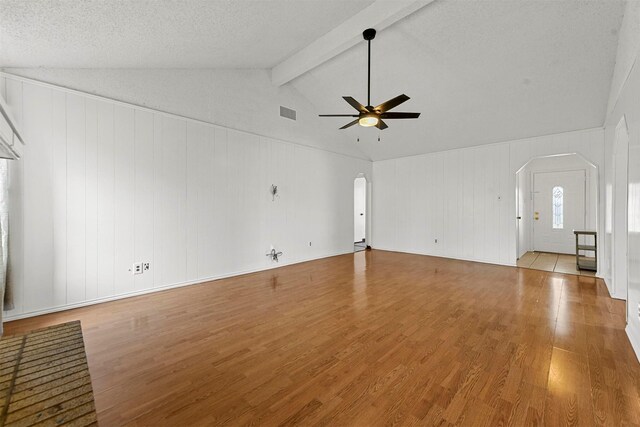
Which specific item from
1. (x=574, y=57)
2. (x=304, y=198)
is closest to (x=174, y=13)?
(x=304, y=198)

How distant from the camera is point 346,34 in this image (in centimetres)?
397

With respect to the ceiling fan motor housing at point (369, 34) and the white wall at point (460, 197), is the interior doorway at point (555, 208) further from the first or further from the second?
the ceiling fan motor housing at point (369, 34)

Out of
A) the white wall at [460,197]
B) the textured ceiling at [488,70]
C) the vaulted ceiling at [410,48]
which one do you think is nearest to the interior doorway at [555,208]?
the white wall at [460,197]

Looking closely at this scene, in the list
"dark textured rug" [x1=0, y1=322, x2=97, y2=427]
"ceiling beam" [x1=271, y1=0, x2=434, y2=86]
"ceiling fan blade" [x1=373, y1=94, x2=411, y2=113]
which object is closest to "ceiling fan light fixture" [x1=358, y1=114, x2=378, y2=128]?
"ceiling fan blade" [x1=373, y1=94, x2=411, y2=113]

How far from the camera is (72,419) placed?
1.33m

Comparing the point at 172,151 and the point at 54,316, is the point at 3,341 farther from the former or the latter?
the point at 172,151

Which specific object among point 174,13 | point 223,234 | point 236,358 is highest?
point 174,13

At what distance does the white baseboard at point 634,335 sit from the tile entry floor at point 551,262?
120 inches

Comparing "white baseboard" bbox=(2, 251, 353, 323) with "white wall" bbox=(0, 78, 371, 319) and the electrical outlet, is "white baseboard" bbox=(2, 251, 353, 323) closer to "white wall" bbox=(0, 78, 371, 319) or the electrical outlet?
"white wall" bbox=(0, 78, 371, 319)

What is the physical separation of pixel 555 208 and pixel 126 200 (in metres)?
9.84

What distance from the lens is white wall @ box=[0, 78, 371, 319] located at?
3146 mm

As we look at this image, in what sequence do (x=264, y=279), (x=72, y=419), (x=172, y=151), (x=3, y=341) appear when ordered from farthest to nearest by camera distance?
(x=264, y=279)
(x=172, y=151)
(x=3, y=341)
(x=72, y=419)

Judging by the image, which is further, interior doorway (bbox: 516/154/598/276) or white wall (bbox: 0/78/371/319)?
interior doorway (bbox: 516/154/598/276)

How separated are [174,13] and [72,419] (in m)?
3.21
